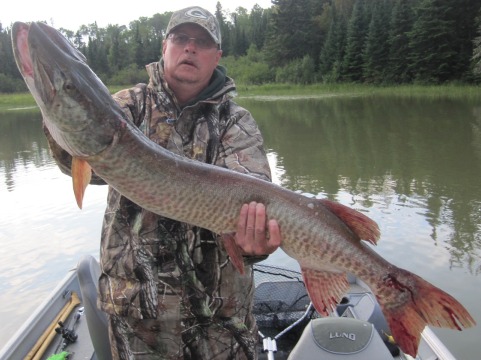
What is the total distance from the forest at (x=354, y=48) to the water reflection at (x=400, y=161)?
14.2 m

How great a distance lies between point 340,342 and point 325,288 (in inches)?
17.3

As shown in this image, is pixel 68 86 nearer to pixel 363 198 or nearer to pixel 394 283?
pixel 394 283

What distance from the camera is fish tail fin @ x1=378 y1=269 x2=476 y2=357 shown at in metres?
2.00

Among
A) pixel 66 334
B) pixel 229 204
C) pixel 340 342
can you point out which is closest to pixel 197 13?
pixel 229 204

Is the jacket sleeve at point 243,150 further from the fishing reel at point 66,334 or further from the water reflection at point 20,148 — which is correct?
the water reflection at point 20,148

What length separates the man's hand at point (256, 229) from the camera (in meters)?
2.09

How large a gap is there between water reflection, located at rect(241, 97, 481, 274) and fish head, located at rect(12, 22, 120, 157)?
5.30m

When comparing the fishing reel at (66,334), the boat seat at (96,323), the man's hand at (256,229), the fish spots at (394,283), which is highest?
the man's hand at (256,229)

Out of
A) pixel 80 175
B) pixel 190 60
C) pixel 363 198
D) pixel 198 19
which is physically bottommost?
pixel 363 198

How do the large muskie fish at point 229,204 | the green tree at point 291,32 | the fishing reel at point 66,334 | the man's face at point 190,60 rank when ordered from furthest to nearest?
the green tree at point 291,32
the fishing reel at point 66,334
the man's face at point 190,60
the large muskie fish at point 229,204

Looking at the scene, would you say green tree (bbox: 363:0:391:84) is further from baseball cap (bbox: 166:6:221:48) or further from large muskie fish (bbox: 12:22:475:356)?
large muskie fish (bbox: 12:22:475:356)

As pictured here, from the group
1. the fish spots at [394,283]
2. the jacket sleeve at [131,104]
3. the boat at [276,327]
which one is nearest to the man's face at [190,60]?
the jacket sleeve at [131,104]

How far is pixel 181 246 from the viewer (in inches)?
→ 90.4

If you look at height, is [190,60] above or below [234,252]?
above
